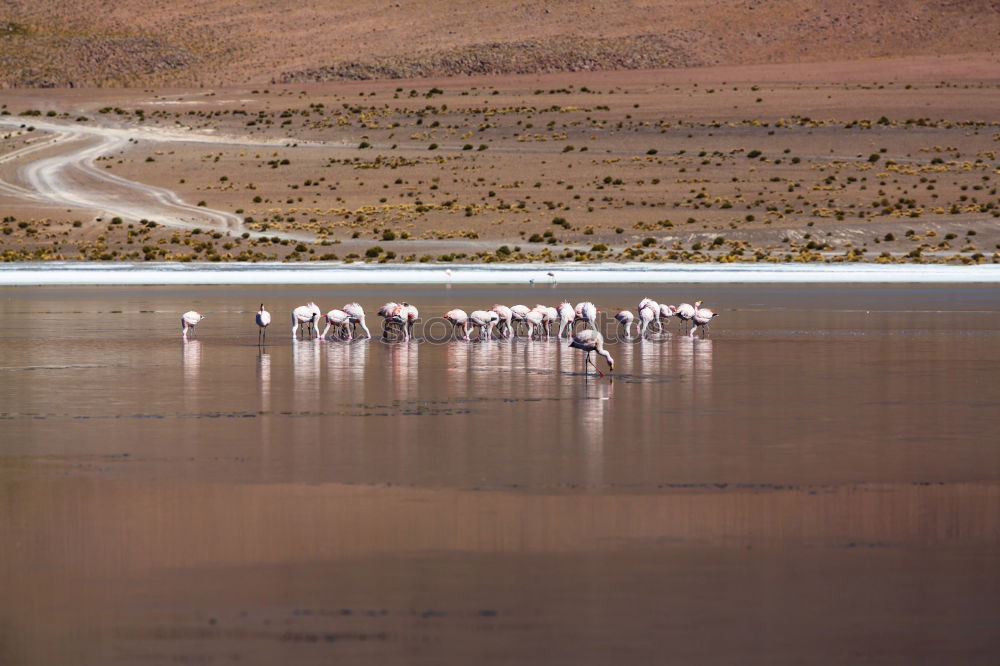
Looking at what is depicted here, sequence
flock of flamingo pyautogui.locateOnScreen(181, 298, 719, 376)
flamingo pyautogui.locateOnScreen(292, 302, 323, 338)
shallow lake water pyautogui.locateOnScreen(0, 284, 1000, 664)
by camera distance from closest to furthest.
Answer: shallow lake water pyautogui.locateOnScreen(0, 284, 1000, 664) < flock of flamingo pyautogui.locateOnScreen(181, 298, 719, 376) < flamingo pyautogui.locateOnScreen(292, 302, 323, 338)

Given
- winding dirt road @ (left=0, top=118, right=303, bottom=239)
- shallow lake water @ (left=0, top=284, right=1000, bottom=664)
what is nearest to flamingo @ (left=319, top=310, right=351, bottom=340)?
shallow lake water @ (left=0, top=284, right=1000, bottom=664)

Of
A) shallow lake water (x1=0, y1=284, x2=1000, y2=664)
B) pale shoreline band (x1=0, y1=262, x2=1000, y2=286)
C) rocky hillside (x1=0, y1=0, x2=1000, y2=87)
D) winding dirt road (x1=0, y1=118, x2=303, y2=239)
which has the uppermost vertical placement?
rocky hillside (x1=0, y1=0, x2=1000, y2=87)

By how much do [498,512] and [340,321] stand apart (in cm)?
1487

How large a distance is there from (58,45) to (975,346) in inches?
6116

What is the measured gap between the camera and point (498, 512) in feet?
34.7

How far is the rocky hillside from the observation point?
511ft

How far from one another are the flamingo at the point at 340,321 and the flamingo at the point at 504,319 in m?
2.34

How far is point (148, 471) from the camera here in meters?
12.2

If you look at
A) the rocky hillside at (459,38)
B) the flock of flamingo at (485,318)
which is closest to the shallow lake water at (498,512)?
the flock of flamingo at (485,318)

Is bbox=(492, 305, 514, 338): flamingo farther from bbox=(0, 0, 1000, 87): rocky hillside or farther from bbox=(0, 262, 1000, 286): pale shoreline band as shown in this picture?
bbox=(0, 0, 1000, 87): rocky hillside

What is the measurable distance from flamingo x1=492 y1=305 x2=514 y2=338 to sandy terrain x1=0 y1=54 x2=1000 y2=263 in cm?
3385

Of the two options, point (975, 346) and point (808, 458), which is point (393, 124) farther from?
point (808, 458)

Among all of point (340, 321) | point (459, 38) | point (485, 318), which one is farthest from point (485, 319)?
point (459, 38)

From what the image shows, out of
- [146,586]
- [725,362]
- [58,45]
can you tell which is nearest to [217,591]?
[146,586]
